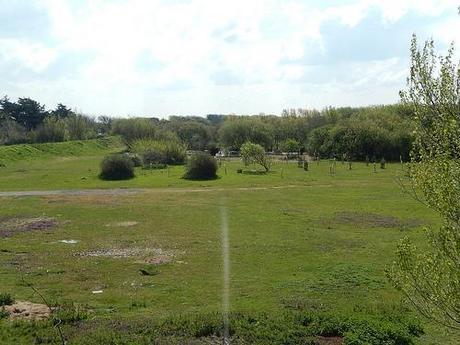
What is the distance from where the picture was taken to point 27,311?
18.8m

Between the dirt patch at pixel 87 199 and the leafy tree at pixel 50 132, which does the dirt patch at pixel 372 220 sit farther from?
the leafy tree at pixel 50 132

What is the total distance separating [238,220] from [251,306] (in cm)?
1822

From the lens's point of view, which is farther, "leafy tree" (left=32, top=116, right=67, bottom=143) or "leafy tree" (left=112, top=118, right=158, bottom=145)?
"leafy tree" (left=112, top=118, right=158, bottom=145)

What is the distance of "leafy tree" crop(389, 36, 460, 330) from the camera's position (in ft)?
33.9

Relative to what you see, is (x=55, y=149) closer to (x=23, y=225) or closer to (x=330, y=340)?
(x=23, y=225)

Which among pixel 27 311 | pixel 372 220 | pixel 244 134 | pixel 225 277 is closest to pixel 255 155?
pixel 372 220

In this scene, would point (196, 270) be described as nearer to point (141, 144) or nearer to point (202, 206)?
point (202, 206)

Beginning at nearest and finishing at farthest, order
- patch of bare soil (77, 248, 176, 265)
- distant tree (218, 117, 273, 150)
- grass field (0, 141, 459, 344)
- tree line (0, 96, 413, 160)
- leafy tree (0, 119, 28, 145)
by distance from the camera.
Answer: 1. grass field (0, 141, 459, 344)
2. patch of bare soil (77, 248, 176, 265)
3. tree line (0, 96, 413, 160)
4. leafy tree (0, 119, 28, 145)
5. distant tree (218, 117, 273, 150)

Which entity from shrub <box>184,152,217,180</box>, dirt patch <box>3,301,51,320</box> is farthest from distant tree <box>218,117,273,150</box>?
dirt patch <box>3,301,51,320</box>

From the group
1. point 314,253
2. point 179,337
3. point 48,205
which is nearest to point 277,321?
point 179,337

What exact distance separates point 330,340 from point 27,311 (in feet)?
34.8

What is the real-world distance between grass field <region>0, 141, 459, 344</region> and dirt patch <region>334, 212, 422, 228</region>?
73 millimetres

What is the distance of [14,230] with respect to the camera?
34.5 metres

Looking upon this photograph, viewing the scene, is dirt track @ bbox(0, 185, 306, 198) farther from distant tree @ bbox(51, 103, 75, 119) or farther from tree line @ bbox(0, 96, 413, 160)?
distant tree @ bbox(51, 103, 75, 119)
